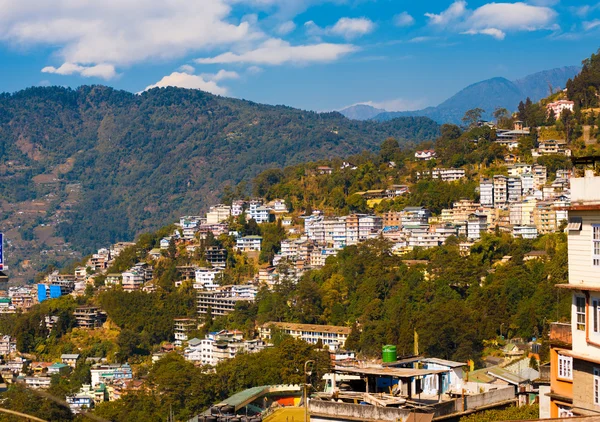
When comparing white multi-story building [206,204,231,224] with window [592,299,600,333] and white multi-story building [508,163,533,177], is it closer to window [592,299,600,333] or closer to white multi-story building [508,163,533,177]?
white multi-story building [508,163,533,177]

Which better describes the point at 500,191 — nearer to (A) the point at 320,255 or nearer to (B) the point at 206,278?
(A) the point at 320,255

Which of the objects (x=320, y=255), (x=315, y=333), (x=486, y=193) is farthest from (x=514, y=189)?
(x=315, y=333)

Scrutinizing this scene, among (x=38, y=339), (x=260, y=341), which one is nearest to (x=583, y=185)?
(x=260, y=341)

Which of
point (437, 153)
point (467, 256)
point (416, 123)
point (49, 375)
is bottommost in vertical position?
point (49, 375)

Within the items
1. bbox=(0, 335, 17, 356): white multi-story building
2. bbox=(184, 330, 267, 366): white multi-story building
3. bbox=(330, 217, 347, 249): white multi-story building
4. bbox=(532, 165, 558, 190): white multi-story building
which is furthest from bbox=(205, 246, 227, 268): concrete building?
bbox=(532, 165, 558, 190): white multi-story building

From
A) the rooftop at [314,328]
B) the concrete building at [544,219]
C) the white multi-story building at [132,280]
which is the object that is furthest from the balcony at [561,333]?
the white multi-story building at [132,280]

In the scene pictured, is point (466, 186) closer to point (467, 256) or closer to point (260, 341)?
point (467, 256)
